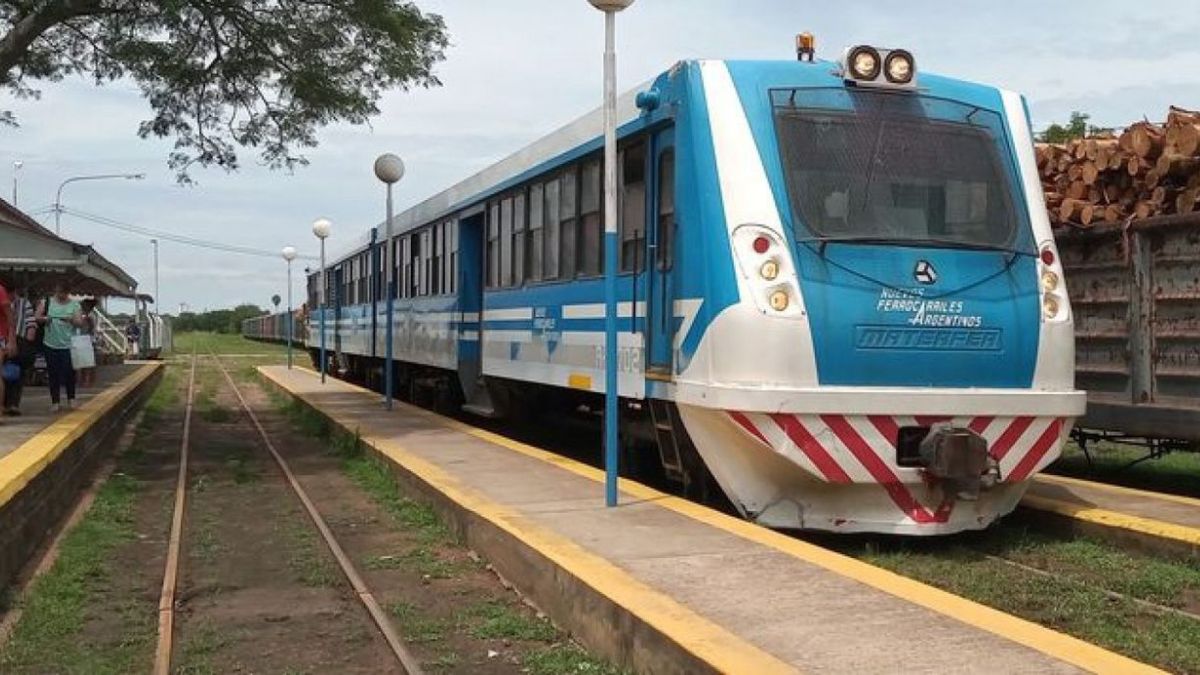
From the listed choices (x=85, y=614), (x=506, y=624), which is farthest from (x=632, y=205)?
(x=85, y=614)

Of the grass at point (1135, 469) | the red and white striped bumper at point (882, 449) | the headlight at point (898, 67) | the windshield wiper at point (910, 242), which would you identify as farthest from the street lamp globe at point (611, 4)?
the grass at point (1135, 469)

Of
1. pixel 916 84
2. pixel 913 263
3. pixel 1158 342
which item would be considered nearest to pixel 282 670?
pixel 913 263

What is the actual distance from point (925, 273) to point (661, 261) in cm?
170

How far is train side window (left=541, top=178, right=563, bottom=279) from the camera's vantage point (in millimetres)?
9992

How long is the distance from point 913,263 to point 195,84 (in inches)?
460

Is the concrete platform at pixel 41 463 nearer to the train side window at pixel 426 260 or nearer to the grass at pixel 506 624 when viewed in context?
the grass at pixel 506 624

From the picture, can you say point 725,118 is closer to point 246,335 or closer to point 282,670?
point 282,670

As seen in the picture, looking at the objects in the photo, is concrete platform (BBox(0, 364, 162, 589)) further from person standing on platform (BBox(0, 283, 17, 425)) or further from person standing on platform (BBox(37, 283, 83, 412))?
person standing on platform (BBox(0, 283, 17, 425))

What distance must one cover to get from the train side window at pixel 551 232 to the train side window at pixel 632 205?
1.51 meters

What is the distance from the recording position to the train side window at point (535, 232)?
10500 millimetres

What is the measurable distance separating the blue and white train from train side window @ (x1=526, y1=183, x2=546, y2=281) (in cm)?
232

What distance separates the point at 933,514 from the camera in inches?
269

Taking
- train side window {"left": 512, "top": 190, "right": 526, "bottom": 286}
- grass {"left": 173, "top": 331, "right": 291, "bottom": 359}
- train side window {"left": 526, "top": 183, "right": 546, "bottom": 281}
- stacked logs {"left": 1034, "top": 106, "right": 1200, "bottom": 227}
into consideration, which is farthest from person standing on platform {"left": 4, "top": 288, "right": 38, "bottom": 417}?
grass {"left": 173, "top": 331, "right": 291, "bottom": 359}

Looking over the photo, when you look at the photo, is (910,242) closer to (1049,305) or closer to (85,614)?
(1049,305)
